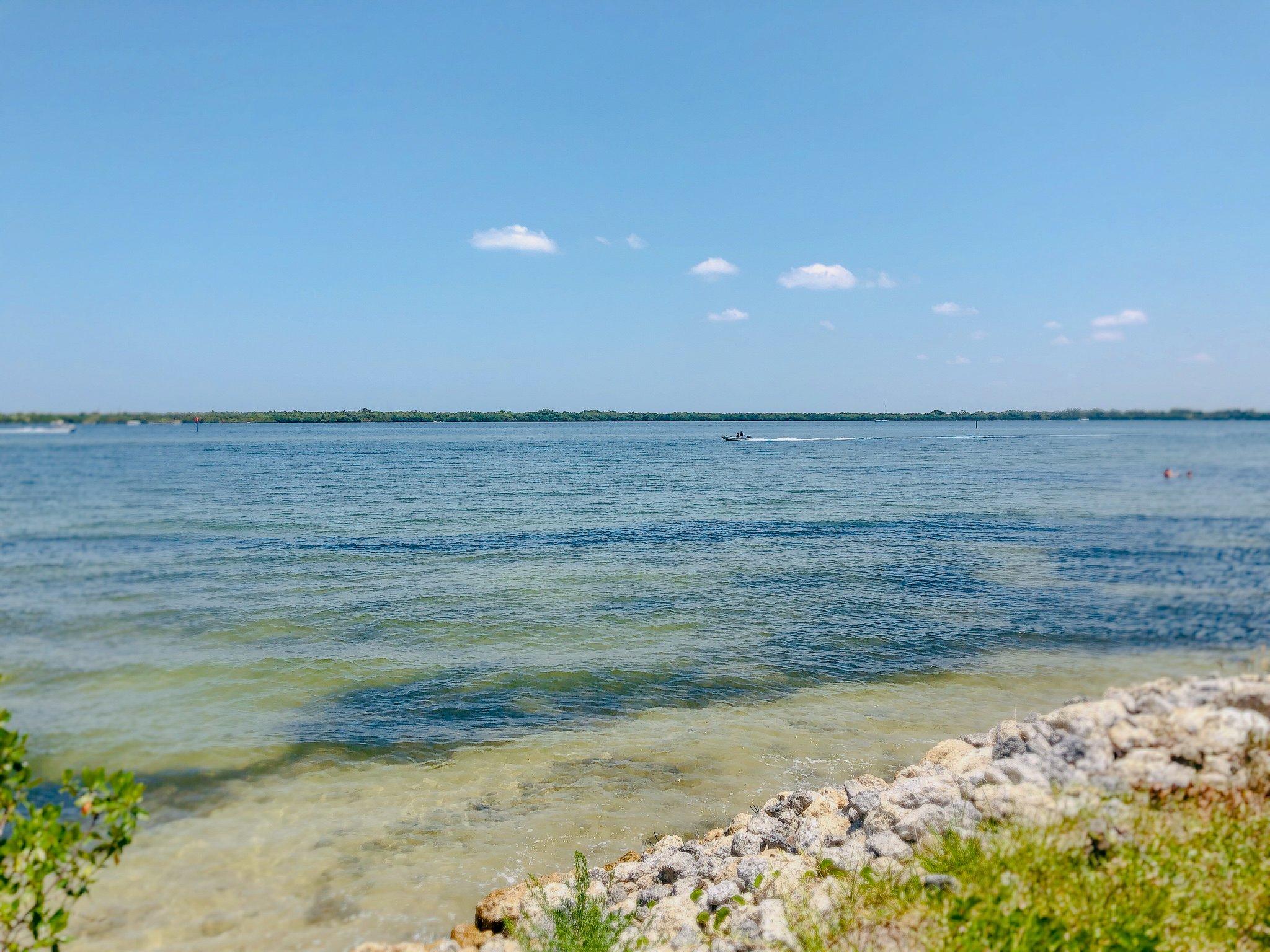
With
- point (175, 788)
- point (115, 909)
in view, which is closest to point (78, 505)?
point (175, 788)

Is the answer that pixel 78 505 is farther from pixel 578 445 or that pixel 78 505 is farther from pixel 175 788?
pixel 578 445

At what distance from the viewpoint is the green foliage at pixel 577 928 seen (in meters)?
6.12

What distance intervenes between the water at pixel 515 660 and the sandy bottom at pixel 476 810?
0.05 metres

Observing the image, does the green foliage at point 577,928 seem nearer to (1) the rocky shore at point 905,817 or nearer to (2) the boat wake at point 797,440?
(1) the rocky shore at point 905,817

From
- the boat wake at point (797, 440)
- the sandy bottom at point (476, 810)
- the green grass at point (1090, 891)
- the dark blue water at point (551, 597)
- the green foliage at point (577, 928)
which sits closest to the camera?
the green grass at point (1090, 891)

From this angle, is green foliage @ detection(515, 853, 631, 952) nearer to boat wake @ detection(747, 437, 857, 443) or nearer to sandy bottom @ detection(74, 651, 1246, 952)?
sandy bottom @ detection(74, 651, 1246, 952)

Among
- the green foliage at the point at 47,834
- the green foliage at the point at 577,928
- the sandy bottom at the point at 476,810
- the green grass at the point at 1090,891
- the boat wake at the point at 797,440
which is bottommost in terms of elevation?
the sandy bottom at the point at 476,810

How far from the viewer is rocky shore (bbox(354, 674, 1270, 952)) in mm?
6156

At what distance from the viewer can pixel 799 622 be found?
60.8ft

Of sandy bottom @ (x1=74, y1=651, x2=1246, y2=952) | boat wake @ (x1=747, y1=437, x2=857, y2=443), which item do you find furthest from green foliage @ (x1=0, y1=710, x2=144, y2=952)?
boat wake @ (x1=747, y1=437, x2=857, y2=443)

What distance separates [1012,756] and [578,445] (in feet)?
427

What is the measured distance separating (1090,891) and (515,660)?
12853 mm

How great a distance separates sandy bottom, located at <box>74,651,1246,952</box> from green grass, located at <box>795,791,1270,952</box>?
4.57 m

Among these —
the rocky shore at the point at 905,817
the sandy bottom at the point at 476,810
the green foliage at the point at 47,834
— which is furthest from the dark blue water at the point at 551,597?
the green foliage at the point at 47,834
